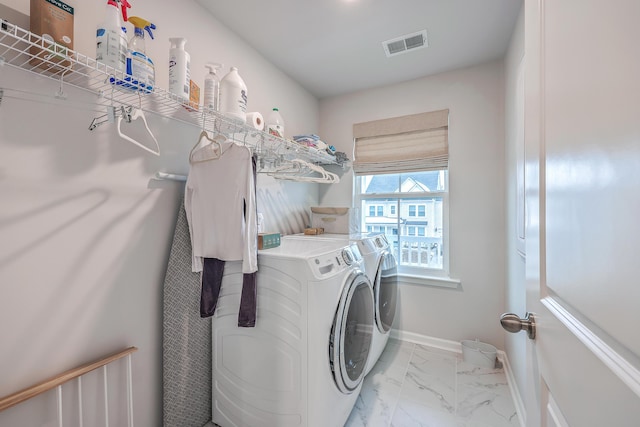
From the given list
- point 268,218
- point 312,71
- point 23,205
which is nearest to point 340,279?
point 268,218

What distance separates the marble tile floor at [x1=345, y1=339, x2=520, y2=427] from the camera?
5.44 feet

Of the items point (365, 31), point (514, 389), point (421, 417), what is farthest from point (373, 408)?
point (365, 31)

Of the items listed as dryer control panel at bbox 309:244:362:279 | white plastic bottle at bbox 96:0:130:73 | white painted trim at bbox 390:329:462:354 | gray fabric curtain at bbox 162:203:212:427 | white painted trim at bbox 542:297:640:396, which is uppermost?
white plastic bottle at bbox 96:0:130:73

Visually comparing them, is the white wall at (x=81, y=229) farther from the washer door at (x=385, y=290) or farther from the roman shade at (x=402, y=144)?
the roman shade at (x=402, y=144)

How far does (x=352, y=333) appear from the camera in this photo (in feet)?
5.24

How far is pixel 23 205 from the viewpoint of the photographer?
39.2 inches

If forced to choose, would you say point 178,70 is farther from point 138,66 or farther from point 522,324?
point 522,324

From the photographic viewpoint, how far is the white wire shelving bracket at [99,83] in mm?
866

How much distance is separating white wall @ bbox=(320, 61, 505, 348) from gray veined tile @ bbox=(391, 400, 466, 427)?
0.90 metres

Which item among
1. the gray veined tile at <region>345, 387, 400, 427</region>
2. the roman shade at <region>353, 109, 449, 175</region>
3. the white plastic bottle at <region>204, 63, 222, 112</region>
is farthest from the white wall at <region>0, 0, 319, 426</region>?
the roman shade at <region>353, 109, 449, 175</region>

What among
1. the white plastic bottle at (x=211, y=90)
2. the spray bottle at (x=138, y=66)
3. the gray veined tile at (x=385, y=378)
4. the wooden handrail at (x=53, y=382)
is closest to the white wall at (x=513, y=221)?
the gray veined tile at (x=385, y=378)

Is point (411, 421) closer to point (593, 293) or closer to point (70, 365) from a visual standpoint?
point (593, 293)

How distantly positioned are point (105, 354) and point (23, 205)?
0.71 metres

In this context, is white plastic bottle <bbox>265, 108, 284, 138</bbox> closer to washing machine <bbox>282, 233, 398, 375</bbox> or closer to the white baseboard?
washing machine <bbox>282, 233, 398, 375</bbox>
